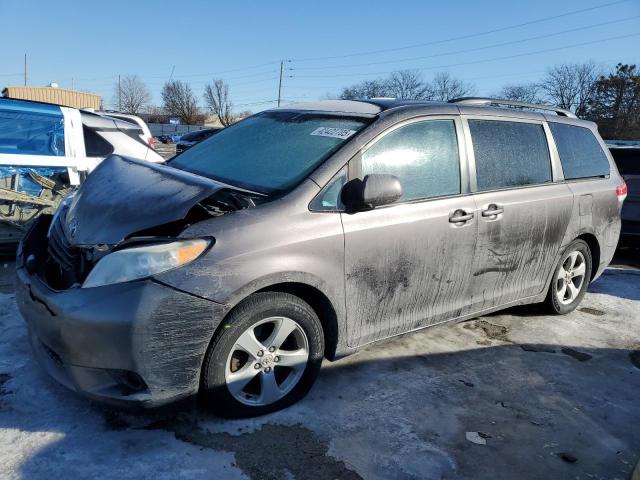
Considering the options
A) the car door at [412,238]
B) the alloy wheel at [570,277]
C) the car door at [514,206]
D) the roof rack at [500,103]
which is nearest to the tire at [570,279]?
the alloy wheel at [570,277]

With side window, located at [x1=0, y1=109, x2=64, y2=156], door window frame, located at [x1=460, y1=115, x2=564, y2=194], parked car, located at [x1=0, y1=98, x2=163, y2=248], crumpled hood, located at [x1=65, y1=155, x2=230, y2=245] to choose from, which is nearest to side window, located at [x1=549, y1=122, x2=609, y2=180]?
door window frame, located at [x1=460, y1=115, x2=564, y2=194]

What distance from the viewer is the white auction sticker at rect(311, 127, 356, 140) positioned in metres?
3.05

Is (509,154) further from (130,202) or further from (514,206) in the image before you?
(130,202)

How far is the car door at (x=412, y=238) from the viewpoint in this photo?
9.61 ft

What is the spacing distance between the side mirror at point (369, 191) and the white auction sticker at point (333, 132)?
0.34 m

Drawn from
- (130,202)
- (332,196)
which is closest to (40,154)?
(130,202)

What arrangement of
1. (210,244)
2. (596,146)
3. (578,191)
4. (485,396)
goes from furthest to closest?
(596,146), (578,191), (485,396), (210,244)

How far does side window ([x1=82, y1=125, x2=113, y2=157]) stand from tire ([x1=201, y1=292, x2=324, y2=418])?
12.8 feet

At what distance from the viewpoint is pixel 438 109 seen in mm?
3447

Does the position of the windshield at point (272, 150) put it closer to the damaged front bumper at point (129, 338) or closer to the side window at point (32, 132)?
the damaged front bumper at point (129, 338)

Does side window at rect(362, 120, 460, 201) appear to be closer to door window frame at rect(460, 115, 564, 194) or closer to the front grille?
door window frame at rect(460, 115, 564, 194)

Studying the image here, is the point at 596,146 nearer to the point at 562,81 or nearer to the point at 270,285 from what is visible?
the point at 270,285

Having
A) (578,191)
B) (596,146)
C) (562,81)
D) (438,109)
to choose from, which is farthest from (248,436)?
(562,81)

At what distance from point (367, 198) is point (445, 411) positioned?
1305 mm
